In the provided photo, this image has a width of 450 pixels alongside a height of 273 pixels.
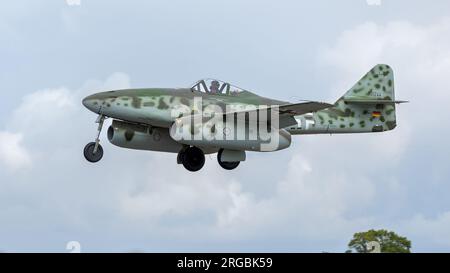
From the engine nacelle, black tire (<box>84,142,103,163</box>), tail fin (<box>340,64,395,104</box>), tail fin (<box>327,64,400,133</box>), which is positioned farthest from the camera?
tail fin (<box>340,64,395,104</box>)

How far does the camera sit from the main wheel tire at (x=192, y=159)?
27.1 m

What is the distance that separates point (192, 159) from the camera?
27125 mm

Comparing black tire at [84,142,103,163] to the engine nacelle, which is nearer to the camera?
black tire at [84,142,103,163]

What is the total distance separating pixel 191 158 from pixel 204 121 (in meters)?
2.26

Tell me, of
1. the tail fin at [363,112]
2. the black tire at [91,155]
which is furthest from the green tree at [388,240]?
the black tire at [91,155]

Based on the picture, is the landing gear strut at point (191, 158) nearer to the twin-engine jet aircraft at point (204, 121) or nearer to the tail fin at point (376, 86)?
the twin-engine jet aircraft at point (204, 121)

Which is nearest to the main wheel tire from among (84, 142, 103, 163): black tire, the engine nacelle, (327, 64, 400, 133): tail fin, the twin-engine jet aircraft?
the twin-engine jet aircraft

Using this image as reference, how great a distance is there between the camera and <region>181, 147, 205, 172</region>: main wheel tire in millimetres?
27109

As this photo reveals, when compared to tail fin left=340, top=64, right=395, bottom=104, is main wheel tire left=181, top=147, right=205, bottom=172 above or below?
below

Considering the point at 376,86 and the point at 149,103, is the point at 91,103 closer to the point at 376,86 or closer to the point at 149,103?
the point at 149,103

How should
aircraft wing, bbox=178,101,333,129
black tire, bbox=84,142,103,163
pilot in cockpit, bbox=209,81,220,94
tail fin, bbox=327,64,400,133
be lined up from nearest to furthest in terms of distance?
aircraft wing, bbox=178,101,333,129 → black tire, bbox=84,142,103,163 → pilot in cockpit, bbox=209,81,220,94 → tail fin, bbox=327,64,400,133

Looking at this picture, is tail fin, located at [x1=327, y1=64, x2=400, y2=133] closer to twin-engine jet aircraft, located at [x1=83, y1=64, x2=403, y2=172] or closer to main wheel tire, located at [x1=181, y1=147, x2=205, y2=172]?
twin-engine jet aircraft, located at [x1=83, y1=64, x2=403, y2=172]

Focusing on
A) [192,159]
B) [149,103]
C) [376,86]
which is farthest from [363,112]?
[149,103]
